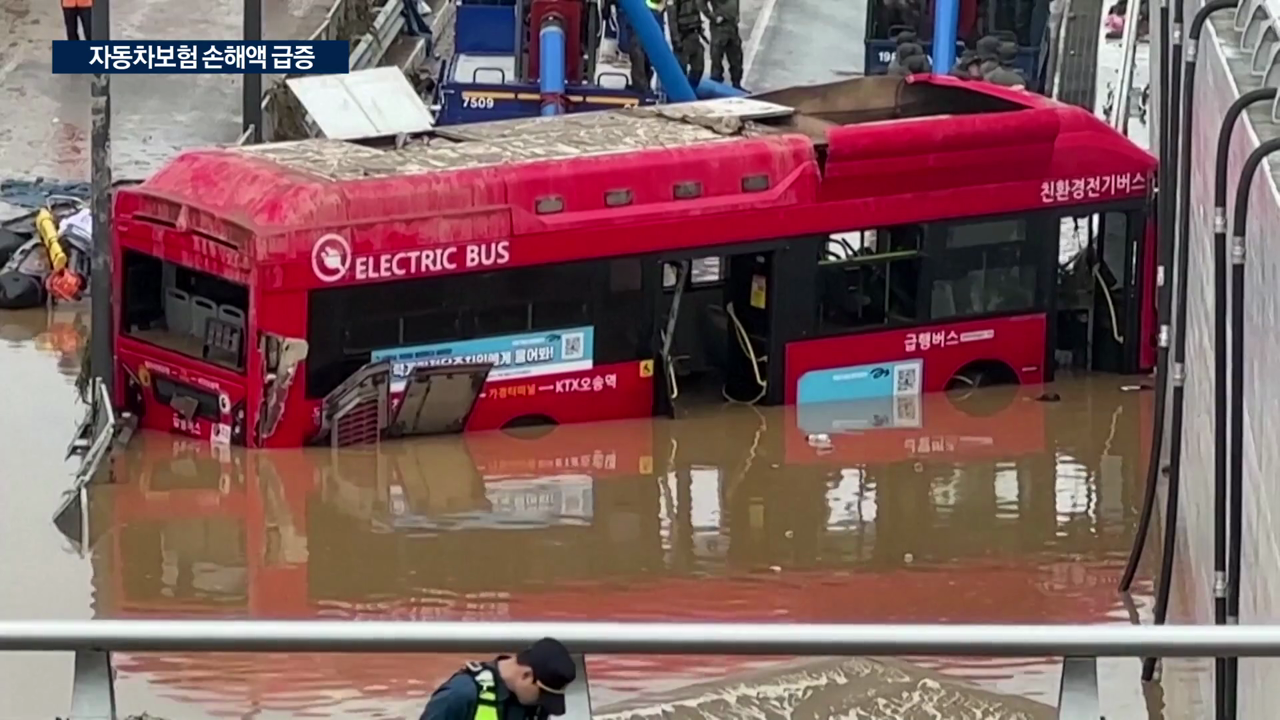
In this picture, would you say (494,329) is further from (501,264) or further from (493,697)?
(493,697)

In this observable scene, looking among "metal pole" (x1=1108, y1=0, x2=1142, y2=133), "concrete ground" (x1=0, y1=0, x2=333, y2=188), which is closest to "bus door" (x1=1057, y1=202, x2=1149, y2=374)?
"metal pole" (x1=1108, y1=0, x2=1142, y2=133)

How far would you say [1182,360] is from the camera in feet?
42.7

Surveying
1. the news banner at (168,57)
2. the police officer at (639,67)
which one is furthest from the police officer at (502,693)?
the police officer at (639,67)

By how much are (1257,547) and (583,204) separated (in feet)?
28.3

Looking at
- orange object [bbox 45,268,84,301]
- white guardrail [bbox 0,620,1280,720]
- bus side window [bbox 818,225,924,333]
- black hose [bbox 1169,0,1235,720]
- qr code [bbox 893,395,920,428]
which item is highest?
white guardrail [bbox 0,620,1280,720]

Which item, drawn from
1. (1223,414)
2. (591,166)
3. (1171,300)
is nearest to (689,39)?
(591,166)

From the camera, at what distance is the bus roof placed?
17.2m

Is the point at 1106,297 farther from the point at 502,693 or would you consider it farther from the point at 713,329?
the point at 502,693

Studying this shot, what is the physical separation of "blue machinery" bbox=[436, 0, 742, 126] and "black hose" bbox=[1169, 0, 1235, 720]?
38.1 ft

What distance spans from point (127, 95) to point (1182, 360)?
789 inches

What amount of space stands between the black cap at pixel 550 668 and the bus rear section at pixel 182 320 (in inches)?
494

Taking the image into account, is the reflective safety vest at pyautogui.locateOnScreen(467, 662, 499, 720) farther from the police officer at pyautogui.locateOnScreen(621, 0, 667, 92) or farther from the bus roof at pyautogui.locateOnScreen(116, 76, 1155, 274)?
the police officer at pyautogui.locateOnScreen(621, 0, 667, 92)

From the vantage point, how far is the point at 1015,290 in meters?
19.6

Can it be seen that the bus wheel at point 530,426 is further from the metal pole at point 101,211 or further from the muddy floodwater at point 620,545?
the metal pole at point 101,211
